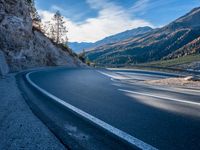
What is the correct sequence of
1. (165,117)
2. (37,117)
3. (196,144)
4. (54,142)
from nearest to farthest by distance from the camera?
(196,144)
(54,142)
(165,117)
(37,117)

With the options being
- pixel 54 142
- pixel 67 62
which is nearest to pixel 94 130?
pixel 54 142

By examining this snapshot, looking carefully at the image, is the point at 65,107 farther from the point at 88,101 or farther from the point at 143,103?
the point at 143,103

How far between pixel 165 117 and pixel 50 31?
80.4 m

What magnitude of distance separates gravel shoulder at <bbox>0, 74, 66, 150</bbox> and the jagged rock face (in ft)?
60.8

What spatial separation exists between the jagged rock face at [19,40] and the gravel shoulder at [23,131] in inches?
729

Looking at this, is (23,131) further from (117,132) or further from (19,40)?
(19,40)

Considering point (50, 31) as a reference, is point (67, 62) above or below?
below

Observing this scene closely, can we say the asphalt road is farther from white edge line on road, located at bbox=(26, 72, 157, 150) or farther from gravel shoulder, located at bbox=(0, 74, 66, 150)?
gravel shoulder, located at bbox=(0, 74, 66, 150)

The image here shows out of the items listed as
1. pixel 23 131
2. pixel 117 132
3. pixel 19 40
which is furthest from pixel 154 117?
pixel 19 40

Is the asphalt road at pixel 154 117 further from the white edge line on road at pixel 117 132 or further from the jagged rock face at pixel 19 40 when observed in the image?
the jagged rock face at pixel 19 40

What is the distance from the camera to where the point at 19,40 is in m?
27.4

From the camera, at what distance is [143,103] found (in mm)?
6770

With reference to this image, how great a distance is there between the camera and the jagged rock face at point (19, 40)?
979 inches

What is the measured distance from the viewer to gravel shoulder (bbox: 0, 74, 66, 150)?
3812mm
